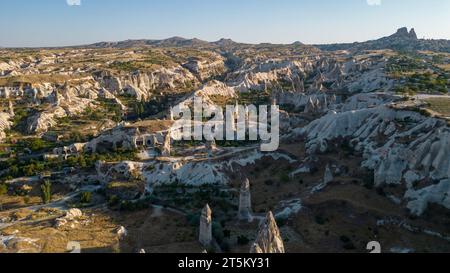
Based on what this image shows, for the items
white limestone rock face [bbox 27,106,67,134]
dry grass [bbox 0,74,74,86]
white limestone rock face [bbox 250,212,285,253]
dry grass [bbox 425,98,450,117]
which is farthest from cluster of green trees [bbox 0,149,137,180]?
dry grass [bbox 0,74,74,86]

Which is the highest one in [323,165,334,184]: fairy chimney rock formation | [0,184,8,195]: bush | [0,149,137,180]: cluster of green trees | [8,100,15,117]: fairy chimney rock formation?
[8,100,15,117]: fairy chimney rock formation

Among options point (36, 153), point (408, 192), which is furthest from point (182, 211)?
point (36, 153)

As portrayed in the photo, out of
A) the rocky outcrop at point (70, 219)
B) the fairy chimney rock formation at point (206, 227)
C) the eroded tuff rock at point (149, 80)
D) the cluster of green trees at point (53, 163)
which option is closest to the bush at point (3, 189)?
the cluster of green trees at point (53, 163)

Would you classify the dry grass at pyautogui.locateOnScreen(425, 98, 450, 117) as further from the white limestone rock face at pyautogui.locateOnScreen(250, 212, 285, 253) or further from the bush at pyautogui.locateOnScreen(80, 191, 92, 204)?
the bush at pyautogui.locateOnScreen(80, 191, 92, 204)

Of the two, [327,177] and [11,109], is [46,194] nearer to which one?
[327,177]

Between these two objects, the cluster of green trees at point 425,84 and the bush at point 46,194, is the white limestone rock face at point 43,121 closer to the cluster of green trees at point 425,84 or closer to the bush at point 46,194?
the bush at point 46,194
